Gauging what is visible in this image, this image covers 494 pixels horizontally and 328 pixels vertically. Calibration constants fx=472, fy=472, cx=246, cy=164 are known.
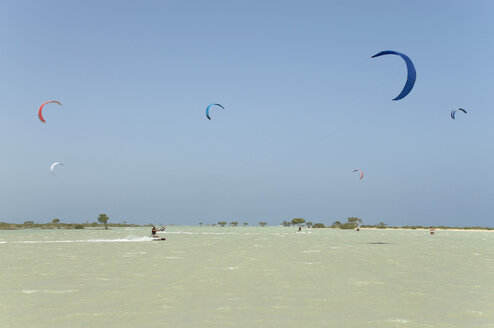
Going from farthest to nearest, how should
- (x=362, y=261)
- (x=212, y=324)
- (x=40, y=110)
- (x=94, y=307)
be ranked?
(x=40, y=110)
(x=362, y=261)
(x=94, y=307)
(x=212, y=324)

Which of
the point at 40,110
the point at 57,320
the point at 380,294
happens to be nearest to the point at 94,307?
the point at 57,320

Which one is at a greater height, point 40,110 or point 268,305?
point 40,110

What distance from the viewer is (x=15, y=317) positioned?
1062 cm

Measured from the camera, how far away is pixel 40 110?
48219 mm

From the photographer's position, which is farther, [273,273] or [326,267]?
[326,267]

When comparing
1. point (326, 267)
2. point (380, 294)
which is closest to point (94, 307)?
point (380, 294)

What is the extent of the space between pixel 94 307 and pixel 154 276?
6.43 m

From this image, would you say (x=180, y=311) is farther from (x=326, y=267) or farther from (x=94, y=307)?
(x=326, y=267)

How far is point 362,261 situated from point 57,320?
59.0 ft

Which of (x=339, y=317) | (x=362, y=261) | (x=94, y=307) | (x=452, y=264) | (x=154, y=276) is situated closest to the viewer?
(x=339, y=317)

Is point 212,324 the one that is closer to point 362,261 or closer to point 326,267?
point 326,267

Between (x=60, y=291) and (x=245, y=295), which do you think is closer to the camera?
(x=245, y=295)

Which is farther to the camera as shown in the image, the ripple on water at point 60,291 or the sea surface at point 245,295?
the ripple on water at point 60,291

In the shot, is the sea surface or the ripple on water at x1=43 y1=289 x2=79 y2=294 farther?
the ripple on water at x1=43 y1=289 x2=79 y2=294
